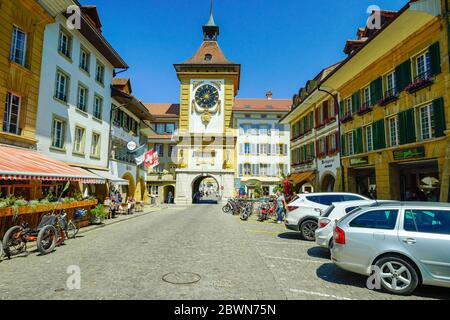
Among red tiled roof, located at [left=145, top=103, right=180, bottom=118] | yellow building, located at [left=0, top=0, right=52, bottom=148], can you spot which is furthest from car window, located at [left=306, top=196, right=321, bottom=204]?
red tiled roof, located at [left=145, top=103, right=180, bottom=118]

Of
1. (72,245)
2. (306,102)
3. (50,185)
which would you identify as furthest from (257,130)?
(72,245)

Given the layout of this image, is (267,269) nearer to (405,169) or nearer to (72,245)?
(72,245)

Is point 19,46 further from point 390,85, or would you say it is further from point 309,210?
point 390,85

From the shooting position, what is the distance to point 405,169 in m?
17.1

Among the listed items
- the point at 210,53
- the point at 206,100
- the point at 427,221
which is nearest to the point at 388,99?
the point at 427,221

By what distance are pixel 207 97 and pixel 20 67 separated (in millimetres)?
32535

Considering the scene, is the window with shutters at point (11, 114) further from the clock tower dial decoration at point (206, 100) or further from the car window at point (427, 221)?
the clock tower dial decoration at point (206, 100)

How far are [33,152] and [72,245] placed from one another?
686cm

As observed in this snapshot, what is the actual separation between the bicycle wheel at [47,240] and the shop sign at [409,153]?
15312mm

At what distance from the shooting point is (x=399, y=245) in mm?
5414

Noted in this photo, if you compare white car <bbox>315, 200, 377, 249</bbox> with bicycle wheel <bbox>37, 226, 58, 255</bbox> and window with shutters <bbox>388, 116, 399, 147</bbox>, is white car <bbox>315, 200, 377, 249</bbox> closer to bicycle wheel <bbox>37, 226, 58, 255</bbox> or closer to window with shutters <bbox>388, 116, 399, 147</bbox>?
bicycle wheel <bbox>37, 226, 58, 255</bbox>

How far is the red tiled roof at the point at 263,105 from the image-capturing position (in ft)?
153

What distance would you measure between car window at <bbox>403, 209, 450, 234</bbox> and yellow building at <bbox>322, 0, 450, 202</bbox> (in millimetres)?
7712

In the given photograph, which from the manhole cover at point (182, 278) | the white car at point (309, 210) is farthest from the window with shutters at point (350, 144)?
the manhole cover at point (182, 278)
